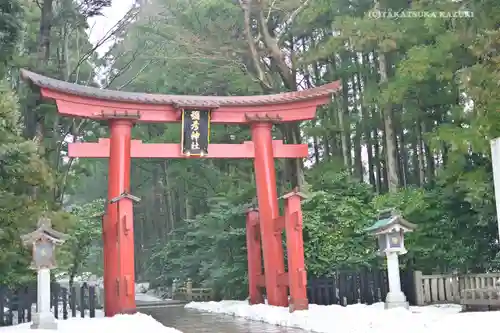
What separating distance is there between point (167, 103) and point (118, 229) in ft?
11.5

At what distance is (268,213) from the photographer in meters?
14.4

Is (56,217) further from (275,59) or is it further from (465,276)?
(465,276)

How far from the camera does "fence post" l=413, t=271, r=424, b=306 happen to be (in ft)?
44.6

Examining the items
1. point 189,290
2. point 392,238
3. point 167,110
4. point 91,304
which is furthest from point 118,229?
point 189,290

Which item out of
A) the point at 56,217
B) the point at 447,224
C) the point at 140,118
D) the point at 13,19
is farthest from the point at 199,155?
the point at 447,224

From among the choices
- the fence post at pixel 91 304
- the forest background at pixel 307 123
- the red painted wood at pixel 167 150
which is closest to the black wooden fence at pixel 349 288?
the forest background at pixel 307 123

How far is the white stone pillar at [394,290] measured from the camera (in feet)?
38.3

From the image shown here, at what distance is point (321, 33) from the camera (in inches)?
940

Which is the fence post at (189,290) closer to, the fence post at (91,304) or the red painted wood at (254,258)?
the red painted wood at (254,258)

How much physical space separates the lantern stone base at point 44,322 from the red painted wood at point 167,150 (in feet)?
13.3

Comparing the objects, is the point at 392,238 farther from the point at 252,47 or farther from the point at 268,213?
the point at 252,47

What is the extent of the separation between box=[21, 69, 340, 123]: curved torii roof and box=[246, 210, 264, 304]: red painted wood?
9.35ft

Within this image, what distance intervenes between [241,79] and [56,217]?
9125mm

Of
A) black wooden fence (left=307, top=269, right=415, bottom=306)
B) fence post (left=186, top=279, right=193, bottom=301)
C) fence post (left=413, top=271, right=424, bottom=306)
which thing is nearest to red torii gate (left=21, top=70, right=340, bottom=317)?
black wooden fence (left=307, top=269, right=415, bottom=306)
